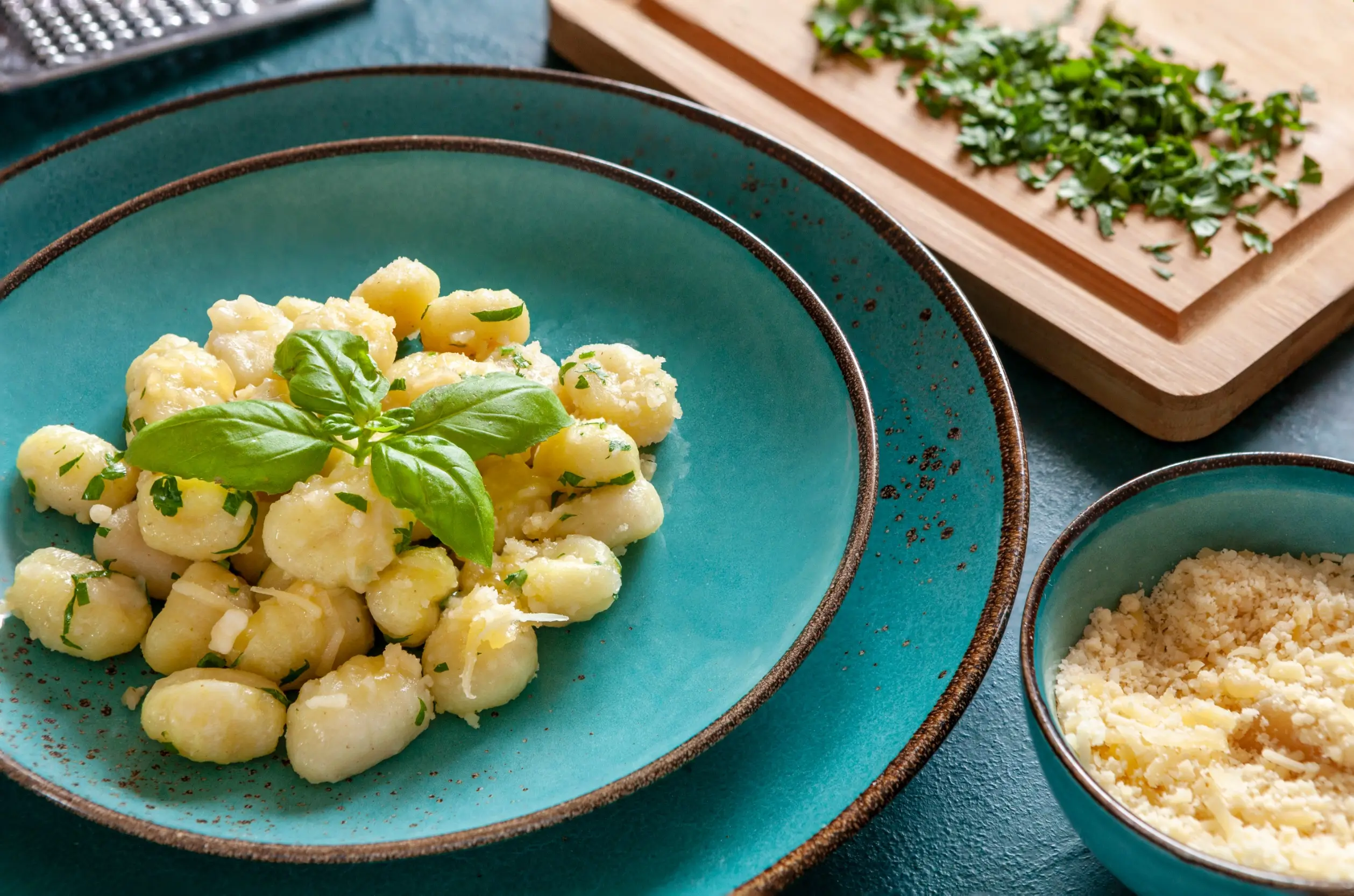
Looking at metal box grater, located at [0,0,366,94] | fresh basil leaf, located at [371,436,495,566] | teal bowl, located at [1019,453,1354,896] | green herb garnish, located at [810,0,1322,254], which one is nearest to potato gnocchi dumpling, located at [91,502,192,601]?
fresh basil leaf, located at [371,436,495,566]

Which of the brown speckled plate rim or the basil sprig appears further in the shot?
the basil sprig

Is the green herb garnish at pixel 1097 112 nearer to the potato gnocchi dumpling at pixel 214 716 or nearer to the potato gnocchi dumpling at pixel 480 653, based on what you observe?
the potato gnocchi dumpling at pixel 480 653

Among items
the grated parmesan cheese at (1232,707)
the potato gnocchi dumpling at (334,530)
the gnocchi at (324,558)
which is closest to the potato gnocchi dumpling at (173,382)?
the gnocchi at (324,558)

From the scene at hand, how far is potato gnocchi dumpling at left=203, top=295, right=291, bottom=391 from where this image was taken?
1.80 m

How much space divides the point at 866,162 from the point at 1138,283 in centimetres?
60

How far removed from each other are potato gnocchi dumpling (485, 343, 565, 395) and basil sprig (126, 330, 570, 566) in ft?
0.53

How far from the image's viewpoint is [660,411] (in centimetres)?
183

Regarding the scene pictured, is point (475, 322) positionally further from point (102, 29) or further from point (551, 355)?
point (102, 29)

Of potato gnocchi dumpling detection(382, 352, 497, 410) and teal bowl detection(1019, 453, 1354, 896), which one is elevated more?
potato gnocchi dumpling detection(382, 352, 497, 410)

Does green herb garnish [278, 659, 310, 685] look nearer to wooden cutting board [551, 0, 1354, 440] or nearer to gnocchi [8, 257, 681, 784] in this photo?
gnocchi [8, 257, 681, 784]

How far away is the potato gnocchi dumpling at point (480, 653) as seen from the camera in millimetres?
1523

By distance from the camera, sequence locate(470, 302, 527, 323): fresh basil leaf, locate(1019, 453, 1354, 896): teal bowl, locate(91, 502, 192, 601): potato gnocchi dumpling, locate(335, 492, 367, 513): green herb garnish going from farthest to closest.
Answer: locate(470, 302, 527, 323): fresh basil leaf
locate(91, 502, 192, 601): potato gnocchi dumpling
locate(335, 492, 367, 513): green herb garnish
locate(1019, 453, 1354, 896): teal bowl

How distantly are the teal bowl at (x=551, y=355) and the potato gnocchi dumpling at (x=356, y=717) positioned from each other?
29 millimetres

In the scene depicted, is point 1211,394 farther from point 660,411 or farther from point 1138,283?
point 660,411
